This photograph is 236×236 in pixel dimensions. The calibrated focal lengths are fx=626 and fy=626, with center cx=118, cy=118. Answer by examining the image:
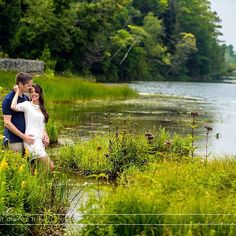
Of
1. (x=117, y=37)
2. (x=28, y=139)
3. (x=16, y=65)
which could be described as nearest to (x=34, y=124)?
(x=28, y=139)

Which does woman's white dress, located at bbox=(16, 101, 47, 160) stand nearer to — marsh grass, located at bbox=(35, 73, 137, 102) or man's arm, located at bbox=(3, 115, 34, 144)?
man's arm, located at bbox=(3, 115, 34, 144)

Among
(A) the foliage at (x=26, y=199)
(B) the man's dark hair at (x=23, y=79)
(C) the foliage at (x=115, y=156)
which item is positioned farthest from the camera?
(C) the foliage at (x=115, y=156)

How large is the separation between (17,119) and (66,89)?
18892mm

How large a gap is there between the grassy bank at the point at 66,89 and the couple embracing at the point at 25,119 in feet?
44.4

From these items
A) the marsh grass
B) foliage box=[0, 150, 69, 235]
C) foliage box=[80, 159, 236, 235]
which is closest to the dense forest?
the marsh grass

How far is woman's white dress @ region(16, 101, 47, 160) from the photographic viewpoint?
7.75 metres

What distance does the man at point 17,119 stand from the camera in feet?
25.3

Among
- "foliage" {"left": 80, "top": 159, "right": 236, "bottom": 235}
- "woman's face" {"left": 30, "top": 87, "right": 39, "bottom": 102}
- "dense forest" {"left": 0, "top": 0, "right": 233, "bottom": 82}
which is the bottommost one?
"foliage" {"left": 80, "top": 159, "right": 236, "bottom": 235}

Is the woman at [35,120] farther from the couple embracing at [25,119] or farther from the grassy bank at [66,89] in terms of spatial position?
the grassy bank at [66,89]

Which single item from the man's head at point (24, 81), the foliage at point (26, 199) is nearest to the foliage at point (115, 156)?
the man's head at point (24, 81)

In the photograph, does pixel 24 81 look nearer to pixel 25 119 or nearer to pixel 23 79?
pixel 23 79

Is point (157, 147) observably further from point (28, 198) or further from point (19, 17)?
point (19, 17)

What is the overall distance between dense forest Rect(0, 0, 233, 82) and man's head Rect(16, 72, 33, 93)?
28341 millimetres

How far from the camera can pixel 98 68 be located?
7275 centimetres
